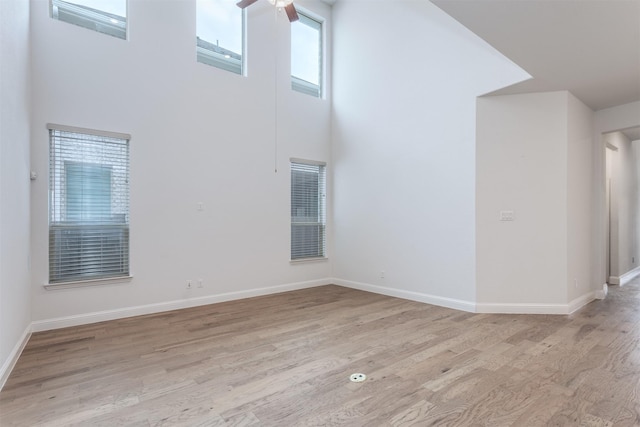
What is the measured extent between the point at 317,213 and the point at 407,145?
2.10 meters

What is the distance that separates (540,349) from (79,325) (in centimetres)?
487

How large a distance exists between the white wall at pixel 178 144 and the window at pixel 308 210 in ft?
0.77

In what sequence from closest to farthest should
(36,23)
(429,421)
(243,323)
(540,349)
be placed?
(429,421) < (540,349) < (36,23) < (243,323)

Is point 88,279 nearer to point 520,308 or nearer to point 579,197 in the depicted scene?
point 520,308

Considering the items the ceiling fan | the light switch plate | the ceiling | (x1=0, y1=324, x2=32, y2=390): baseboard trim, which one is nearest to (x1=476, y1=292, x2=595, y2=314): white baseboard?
the light switch plate

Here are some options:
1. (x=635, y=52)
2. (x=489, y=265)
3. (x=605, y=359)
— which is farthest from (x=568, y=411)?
(x=635, y=52)

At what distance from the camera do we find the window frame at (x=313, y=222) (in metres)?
5.93

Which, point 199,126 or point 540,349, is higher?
point 199,126

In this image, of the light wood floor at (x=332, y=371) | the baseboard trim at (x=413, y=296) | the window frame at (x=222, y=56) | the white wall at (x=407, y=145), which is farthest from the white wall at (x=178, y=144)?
the white wall at (x=407, y=145)

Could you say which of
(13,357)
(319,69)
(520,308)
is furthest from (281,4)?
(520,308)

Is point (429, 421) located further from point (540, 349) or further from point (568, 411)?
point (540, 349)

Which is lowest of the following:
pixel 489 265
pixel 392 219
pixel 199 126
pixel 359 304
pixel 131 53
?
pixel 359 304

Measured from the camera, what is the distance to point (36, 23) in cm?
369

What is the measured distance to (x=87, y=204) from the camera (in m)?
4.04
